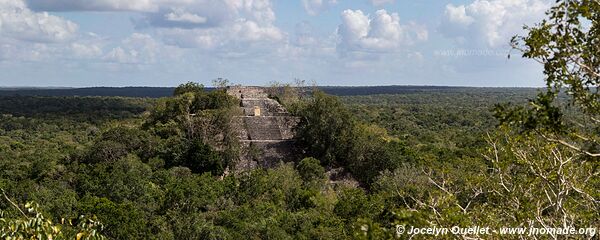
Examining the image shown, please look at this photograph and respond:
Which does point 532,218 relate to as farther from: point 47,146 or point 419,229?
point 47,146

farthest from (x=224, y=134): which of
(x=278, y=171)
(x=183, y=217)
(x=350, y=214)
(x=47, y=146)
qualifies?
(x=47, y=146)

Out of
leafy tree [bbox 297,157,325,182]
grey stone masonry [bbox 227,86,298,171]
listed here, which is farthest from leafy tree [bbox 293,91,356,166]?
leafy tree [bbox 297,157,325,182]

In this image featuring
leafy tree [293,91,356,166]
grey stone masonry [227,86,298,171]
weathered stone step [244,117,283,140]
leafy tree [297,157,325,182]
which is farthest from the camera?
weathered stone step [244,117,283,140]

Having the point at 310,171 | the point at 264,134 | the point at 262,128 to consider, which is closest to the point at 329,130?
the point at 310,171

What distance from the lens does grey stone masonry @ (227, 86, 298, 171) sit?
30281mm

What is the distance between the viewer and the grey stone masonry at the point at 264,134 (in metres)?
30.3

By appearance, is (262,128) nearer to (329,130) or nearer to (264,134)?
(264,134)

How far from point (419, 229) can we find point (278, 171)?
2192 centimetres

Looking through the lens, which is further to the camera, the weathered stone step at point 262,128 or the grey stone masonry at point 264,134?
the weathered stone step at point 262,128

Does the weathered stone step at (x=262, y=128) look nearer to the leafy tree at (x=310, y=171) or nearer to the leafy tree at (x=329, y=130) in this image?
the leafy tree at (x=329, y=130)

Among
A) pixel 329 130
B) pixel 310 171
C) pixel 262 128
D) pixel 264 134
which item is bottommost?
pixel 310 171

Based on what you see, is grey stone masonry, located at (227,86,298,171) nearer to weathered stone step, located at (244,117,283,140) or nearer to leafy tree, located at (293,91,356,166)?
weathered stone step, located at (244,117,283,140)

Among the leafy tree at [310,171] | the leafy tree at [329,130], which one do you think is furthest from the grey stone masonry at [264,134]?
the leafy tree at [310,171]

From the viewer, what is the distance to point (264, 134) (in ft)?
107
